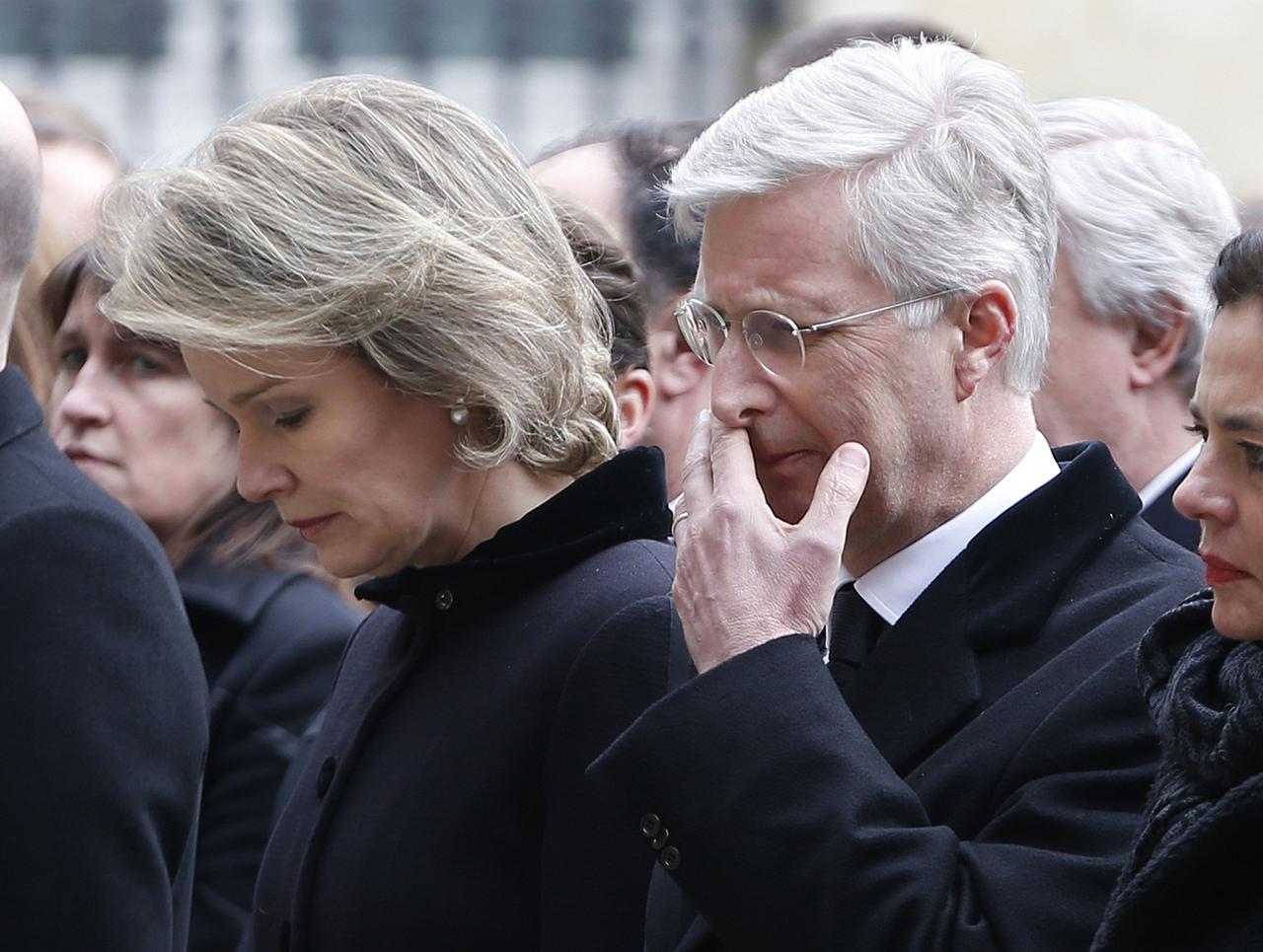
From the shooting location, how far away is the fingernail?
240cm

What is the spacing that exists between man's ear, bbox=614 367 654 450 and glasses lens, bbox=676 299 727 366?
45 centimetres

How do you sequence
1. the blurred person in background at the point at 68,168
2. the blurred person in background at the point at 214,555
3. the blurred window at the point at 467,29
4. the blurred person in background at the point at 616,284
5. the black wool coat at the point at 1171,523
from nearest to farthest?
the blurred person in background at the point at 616,284, the black wool coat at the point at 1171,523, the blurred person in background at the point at 214,555, the blurred person in background at the point at 68,168, the blurred window at the point at 467,29

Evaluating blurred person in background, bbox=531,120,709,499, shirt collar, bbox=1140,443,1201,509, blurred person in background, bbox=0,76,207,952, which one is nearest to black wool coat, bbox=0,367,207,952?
blurred person in background, bbox=0,76,207,952

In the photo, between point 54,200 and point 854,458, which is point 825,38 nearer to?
point 54,200

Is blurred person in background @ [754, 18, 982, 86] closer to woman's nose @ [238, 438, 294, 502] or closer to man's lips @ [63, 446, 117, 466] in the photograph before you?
man's lips @ [63, 446, 117, 466]

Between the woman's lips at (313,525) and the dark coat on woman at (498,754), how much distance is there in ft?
0.35

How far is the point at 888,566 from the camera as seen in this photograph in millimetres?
2500

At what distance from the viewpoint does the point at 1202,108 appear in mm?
10047

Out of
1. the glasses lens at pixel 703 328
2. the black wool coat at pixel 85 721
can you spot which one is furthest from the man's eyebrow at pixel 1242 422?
the black wool coat at pixel 85 721

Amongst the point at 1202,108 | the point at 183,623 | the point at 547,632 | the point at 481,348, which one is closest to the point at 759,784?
the point at 547,632

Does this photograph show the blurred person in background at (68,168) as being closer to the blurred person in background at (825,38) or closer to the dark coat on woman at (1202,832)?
the blurred person in background at (825,38)

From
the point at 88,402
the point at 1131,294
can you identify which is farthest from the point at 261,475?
the point at 1131,294

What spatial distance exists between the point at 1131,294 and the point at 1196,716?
1769 mm

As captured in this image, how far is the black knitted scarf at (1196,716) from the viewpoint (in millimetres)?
1978
